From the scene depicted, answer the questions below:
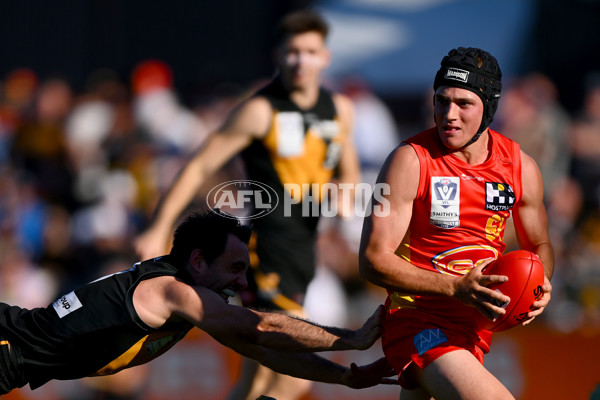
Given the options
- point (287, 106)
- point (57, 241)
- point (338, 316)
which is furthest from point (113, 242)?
point (287, 106)

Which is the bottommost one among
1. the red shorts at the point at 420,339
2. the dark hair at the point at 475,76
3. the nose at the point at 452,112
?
the red shorts at the point at 420,339

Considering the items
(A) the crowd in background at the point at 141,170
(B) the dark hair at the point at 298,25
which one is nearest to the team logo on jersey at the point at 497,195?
(B) the dark hair at the point at 298,25

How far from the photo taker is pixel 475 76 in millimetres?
4820

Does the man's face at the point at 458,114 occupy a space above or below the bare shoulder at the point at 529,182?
above

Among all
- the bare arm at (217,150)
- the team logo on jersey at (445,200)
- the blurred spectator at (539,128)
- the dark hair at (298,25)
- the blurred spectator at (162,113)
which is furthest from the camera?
the blurred spectator at (162,113)

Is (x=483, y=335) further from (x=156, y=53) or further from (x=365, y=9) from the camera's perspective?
(x=156, y=53)

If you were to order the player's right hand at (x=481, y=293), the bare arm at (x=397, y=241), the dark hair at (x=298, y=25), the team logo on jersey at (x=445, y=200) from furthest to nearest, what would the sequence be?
the dark hair at (x=298, y=25) < the team logo on jersey at (x=445, y=200) < the bare arm at (x=397, y=241) < the player's right hand at (x=481, y=293)

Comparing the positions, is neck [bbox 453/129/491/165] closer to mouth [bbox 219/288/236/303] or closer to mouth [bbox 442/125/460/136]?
mouth [bbox 442/125/460/136]

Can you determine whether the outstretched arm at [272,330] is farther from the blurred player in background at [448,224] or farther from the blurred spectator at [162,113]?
the blurred spectator at [162,113]

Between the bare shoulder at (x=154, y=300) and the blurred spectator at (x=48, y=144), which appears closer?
the bare shoulder at (x=154, y=300)

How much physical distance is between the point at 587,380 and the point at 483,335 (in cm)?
407

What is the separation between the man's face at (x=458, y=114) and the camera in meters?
4.84

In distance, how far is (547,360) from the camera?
884 cm

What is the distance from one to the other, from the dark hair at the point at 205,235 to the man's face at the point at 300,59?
1958 mm
